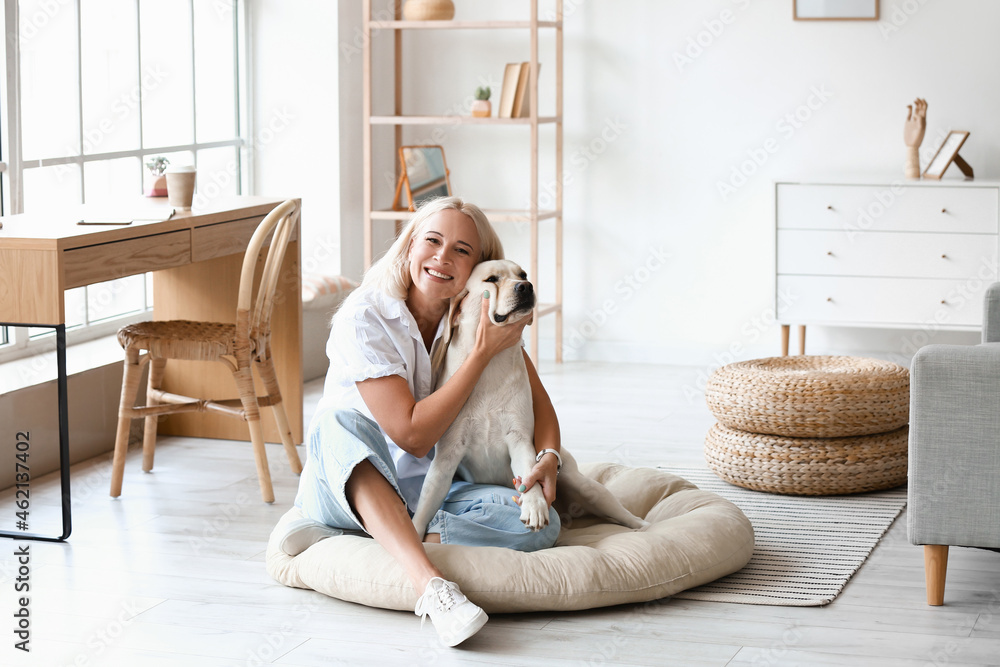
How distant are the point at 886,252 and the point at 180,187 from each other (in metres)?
2.65

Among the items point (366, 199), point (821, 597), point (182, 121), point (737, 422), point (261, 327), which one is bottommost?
point (821, 597)

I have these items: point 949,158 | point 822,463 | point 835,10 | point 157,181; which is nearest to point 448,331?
point 822,463

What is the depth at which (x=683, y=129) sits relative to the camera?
512 centimetres

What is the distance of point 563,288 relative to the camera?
5.40m

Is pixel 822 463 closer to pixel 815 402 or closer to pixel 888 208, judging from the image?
pixel 815 402

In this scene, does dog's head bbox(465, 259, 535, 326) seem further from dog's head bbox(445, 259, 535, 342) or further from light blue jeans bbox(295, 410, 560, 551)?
light blue jeans bbox(295, 410, 560, 551)

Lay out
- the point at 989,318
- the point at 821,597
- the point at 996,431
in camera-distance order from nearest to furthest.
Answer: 1. the point at 996,431
2. the point at 821,597
3. the point at 989,318

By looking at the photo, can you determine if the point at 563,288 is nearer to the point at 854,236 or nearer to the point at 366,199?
the point at 366,199

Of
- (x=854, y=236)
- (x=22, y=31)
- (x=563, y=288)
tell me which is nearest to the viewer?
(x=22, y=31)

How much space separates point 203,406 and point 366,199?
1.93 metres

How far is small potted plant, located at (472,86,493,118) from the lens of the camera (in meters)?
5.02

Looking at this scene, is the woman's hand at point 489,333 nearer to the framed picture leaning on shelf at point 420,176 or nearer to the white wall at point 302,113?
the framed picture leaning on shelf at point 420,176

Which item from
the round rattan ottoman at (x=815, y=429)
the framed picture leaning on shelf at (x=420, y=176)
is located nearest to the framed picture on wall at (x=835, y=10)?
the framed picture leaning on shelf at (x=420, y=176)

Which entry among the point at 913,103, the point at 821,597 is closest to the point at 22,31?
the point at 821,597
